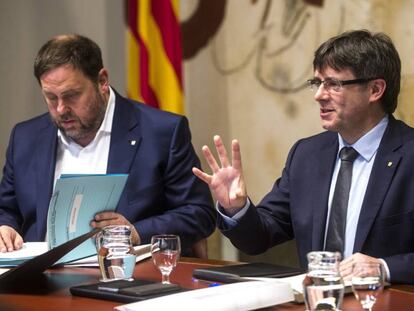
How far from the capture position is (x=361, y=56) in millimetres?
3098

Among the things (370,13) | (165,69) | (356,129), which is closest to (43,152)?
(165,69)

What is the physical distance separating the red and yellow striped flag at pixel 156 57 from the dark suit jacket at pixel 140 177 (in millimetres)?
735

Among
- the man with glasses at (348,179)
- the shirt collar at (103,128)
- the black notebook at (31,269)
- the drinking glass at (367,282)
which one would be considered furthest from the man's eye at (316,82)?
the drinking glass at (367,282)

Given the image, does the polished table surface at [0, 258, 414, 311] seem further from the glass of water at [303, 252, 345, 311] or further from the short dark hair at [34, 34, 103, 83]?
the short dark hair at [34, 34, 103, 83]

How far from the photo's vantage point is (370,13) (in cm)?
403

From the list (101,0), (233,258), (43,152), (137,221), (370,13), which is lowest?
(233,258)

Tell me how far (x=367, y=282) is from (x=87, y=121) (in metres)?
1.90

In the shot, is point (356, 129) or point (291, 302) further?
point (356, 129)

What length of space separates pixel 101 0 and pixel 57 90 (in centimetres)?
160

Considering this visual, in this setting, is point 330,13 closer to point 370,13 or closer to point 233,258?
point 370,13

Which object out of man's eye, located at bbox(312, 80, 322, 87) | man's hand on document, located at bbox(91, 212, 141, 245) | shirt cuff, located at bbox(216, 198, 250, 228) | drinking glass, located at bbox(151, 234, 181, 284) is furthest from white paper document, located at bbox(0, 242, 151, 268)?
man's eye, located at bbox(312, 80, 322, 87)

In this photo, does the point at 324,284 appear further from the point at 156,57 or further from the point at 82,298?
the point at 156,57

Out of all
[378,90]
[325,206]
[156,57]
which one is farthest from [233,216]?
[156,57]

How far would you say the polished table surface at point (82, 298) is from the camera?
211 centimetres
